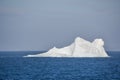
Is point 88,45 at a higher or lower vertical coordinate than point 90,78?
higher

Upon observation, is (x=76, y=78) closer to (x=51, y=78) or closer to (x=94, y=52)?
(x=51, y=78)

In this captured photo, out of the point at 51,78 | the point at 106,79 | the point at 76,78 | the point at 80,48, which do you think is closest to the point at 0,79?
the point at 51,78

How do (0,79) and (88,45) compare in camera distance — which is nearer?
(0,79)

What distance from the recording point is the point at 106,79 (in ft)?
285

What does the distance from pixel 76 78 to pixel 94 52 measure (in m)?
110

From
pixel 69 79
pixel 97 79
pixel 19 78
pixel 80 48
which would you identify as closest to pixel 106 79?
pixel 97 79

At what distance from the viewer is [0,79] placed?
84562mm

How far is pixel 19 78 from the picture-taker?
288 feet

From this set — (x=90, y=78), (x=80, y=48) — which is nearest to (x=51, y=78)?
(x=90, y=78)

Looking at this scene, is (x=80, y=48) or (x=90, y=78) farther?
(x=80, y=48)

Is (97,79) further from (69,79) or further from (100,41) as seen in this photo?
(100,41)

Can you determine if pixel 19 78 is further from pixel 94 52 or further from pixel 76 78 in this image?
pixel 94 52

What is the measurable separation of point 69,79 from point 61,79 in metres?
1.74

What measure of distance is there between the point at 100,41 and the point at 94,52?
21.7ft
